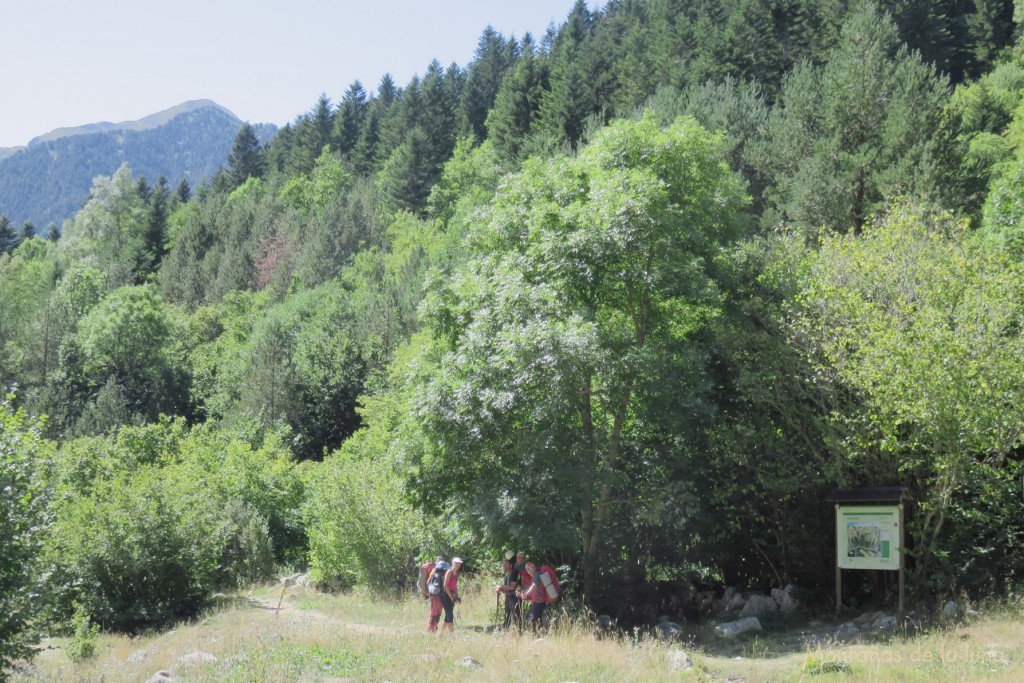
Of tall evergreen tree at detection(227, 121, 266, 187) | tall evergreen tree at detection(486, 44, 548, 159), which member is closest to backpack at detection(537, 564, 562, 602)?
tall evergreen tree at detection(486, 44, 548, 159)

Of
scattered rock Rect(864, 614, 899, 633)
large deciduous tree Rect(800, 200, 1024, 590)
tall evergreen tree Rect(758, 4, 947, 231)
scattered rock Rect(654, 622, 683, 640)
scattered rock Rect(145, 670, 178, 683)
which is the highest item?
tall evergreen tree Rect(758, 4, 947, 231)

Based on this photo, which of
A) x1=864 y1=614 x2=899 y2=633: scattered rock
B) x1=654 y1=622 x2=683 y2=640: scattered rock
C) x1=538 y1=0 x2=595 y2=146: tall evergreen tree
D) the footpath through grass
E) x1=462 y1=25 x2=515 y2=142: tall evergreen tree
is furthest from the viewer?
x1=462 y1=25 x2=515 y2=142: tall evergreen tree

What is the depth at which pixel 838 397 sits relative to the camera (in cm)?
1959

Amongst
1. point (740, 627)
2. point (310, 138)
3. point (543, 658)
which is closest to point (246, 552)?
point (740, 627)

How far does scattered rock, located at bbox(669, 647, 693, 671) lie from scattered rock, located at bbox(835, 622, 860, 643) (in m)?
4.17

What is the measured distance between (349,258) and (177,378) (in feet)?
58.8

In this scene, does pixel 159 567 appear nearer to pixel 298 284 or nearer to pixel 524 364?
pixel 524 364

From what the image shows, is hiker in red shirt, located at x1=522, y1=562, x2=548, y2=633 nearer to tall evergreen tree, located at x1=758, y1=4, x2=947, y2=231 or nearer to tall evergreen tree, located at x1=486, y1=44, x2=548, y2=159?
tall evergreen tree, located at x1=758, y1=4, x2=947, y2=231

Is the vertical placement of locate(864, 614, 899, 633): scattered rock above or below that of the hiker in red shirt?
below

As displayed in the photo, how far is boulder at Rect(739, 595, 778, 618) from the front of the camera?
62.3 ft

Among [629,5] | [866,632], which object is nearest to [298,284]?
[629,5]

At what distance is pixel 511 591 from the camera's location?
59.7ft

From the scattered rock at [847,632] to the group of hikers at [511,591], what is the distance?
16.8 ft

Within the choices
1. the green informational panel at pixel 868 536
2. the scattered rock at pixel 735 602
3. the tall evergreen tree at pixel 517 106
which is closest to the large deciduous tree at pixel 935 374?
the green informational panel at pixel 868 536
